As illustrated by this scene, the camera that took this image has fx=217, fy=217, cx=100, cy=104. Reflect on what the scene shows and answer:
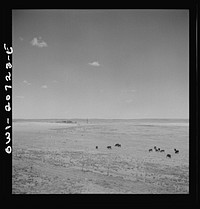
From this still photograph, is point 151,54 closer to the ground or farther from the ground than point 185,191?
farther from the ground

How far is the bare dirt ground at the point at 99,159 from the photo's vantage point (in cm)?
181

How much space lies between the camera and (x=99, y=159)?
6.02ft

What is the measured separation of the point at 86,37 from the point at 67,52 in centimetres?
21

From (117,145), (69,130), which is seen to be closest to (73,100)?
(69,130)

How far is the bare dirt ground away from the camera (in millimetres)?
1812

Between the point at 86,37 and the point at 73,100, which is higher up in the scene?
the point at 86,37

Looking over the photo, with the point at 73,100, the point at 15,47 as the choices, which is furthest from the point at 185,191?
the point at 15,47

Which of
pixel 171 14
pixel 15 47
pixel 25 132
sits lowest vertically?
pixel 25 132

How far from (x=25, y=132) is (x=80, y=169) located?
56 centimetres

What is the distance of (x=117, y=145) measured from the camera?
1.85 m

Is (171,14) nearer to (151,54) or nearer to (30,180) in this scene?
(151,54)

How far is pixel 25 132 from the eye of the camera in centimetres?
184
